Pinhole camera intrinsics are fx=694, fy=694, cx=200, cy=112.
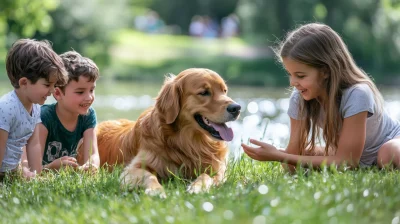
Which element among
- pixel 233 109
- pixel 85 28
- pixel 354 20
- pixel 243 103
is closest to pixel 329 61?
pixel 233 109

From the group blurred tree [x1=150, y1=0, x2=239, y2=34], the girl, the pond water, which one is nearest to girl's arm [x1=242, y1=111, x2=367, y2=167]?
the girl

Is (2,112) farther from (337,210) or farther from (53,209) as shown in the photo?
(337,210)

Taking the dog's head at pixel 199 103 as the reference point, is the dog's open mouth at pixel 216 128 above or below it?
below

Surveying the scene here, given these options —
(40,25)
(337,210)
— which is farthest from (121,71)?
(337,210)

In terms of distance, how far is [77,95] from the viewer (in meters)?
6.43

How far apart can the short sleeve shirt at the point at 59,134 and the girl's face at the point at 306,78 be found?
213 centimetres

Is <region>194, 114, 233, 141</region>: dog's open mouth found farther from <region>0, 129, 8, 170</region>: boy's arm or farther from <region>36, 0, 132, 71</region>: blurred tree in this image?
<region>36, 0, 132, 71</region>: blurred tree

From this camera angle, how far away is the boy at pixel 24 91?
5.71 m

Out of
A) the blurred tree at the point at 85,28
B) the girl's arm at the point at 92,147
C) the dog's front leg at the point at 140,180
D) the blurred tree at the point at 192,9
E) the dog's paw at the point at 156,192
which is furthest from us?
the blurred tree at the point at 192,9

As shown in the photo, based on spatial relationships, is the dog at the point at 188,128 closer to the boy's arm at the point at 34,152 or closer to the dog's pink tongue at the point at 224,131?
the dog's pink tongue at the point at 224,131

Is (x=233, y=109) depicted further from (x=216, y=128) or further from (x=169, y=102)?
(x=169, y=102)

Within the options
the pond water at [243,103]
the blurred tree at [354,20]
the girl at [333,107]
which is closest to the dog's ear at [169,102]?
the girl at [333,107]

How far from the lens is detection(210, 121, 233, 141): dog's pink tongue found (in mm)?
5598

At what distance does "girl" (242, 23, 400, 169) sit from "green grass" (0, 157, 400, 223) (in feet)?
1.59
